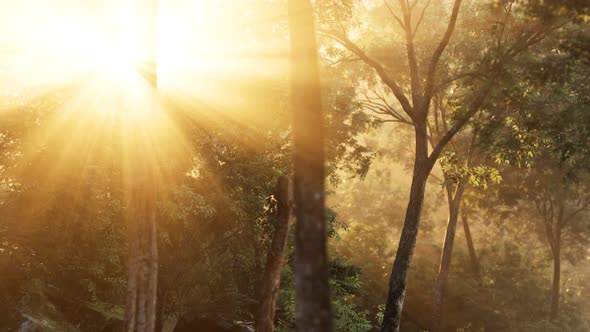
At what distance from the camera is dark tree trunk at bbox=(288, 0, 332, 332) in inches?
309

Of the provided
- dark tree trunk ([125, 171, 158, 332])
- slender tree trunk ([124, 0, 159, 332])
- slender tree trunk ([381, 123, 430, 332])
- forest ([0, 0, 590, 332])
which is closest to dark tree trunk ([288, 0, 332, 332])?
forest ([0, 0, 590, 332])

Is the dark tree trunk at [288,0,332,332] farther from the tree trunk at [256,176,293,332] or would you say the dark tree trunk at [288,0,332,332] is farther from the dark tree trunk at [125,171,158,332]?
the dark tree trunk at [125,171,158,332]

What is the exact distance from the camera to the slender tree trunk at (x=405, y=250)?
15.6 metres

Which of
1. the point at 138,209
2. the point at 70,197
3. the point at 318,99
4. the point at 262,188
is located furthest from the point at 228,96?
the point at 318,99

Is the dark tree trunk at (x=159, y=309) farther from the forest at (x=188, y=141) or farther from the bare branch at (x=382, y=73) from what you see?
the bare branch at (x=382, y=73)

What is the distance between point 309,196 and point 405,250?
858cm

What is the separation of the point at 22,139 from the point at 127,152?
5919mm

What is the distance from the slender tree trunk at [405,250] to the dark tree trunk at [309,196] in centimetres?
824

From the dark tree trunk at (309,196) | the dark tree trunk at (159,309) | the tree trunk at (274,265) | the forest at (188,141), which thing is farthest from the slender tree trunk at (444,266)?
the dark tree trunk at (309,196)

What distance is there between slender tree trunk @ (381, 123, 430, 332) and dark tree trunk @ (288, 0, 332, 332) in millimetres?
8244

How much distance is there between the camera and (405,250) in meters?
15.9

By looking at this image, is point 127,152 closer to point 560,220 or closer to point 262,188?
point 262,188

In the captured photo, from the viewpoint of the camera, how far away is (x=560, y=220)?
3319 cm

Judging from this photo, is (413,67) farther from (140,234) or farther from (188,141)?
(140,234)
